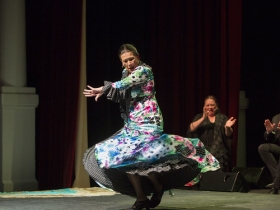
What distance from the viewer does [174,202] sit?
5266 millimetres

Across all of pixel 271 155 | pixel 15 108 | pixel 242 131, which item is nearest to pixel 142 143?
pixel 271 155

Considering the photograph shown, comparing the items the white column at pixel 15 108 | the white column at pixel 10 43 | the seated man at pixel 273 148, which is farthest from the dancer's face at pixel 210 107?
the white column at pixel 10 43

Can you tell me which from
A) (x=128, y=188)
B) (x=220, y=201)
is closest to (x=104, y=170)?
(x=128, y=188)

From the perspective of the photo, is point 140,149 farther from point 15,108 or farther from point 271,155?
point 15,108

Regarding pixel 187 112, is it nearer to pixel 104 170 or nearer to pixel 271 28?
pixel 271 28

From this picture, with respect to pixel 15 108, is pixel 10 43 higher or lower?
higher

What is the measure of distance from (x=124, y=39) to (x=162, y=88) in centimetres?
69

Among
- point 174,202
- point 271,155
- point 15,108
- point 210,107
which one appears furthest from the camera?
point 15,108

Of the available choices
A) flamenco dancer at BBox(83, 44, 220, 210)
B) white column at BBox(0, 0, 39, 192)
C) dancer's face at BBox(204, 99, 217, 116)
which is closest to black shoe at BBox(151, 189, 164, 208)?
flamenco dancer at BBox(83, 44, 220, 210)

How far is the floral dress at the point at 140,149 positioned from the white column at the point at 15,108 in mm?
2325

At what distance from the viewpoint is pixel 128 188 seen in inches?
181

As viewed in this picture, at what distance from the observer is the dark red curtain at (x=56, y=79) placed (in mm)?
7098

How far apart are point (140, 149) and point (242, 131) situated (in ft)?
10.3

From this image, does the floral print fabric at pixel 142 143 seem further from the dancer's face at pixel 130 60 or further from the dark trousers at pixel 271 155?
the dark trousers at pixel 271 155
